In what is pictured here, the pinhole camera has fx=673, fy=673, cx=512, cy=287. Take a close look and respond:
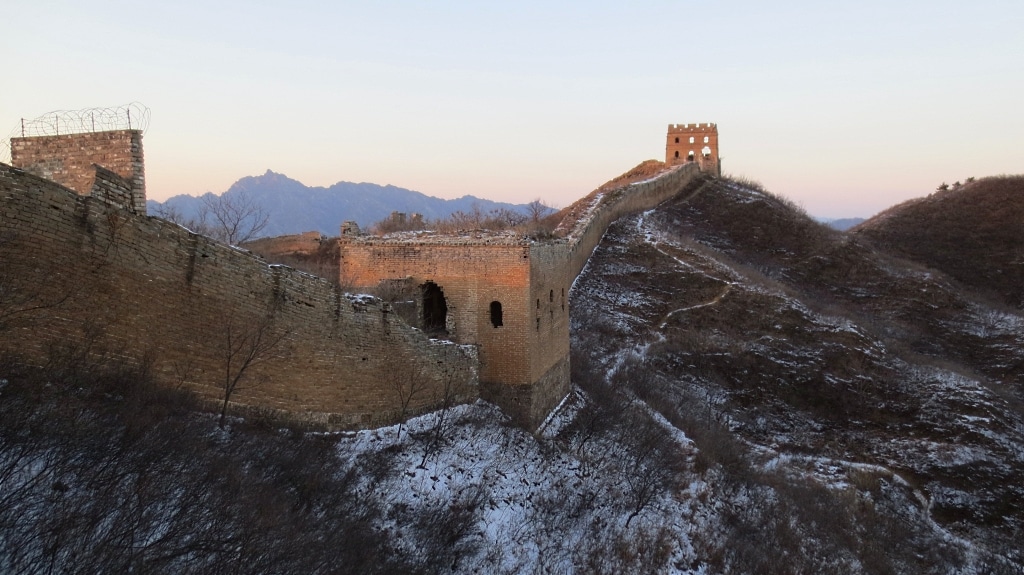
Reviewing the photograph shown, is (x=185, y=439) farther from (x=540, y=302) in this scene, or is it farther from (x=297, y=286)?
(x=540, y=302)

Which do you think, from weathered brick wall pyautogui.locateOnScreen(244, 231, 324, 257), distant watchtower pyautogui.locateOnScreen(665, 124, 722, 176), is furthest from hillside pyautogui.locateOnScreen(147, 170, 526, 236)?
weathered brick wall pyautogui.locateOnScreen(244, 231, 324, 257)

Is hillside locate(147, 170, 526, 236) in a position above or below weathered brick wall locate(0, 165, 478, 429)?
above

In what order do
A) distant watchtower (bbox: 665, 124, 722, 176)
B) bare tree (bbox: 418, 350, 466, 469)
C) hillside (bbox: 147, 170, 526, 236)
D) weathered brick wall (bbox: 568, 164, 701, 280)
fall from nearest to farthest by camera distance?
bare tree (bbox: 418, 350, 466, 469) → weathered brick wall (bbox: 568, 164, 701, 280) → distant watchtower (bbox: 665, 124, 722, 176) → hillside (bbox: 147, 170, 526, 236)

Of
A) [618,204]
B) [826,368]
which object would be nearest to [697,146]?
[618,204]

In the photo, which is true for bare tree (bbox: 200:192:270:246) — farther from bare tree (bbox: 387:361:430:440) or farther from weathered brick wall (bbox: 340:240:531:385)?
bare tree (bbox: 387:361:430:440)

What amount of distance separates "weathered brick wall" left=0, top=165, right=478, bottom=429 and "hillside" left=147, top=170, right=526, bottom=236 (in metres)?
68.2

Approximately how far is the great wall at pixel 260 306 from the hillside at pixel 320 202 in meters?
65.7

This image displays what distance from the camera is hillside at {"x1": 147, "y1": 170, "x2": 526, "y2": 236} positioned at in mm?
84188

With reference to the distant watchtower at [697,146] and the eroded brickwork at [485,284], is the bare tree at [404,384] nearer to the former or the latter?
the eroded brickwork at [485,284]

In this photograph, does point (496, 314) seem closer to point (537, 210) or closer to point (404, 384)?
point (404, 384)

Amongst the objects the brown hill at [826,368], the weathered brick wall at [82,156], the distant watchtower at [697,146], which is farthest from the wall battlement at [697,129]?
the weathered brick wall at [82,156]

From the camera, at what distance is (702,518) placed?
44.1 feet

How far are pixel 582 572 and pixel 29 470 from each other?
7.28 metres

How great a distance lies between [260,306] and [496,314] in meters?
5.50
